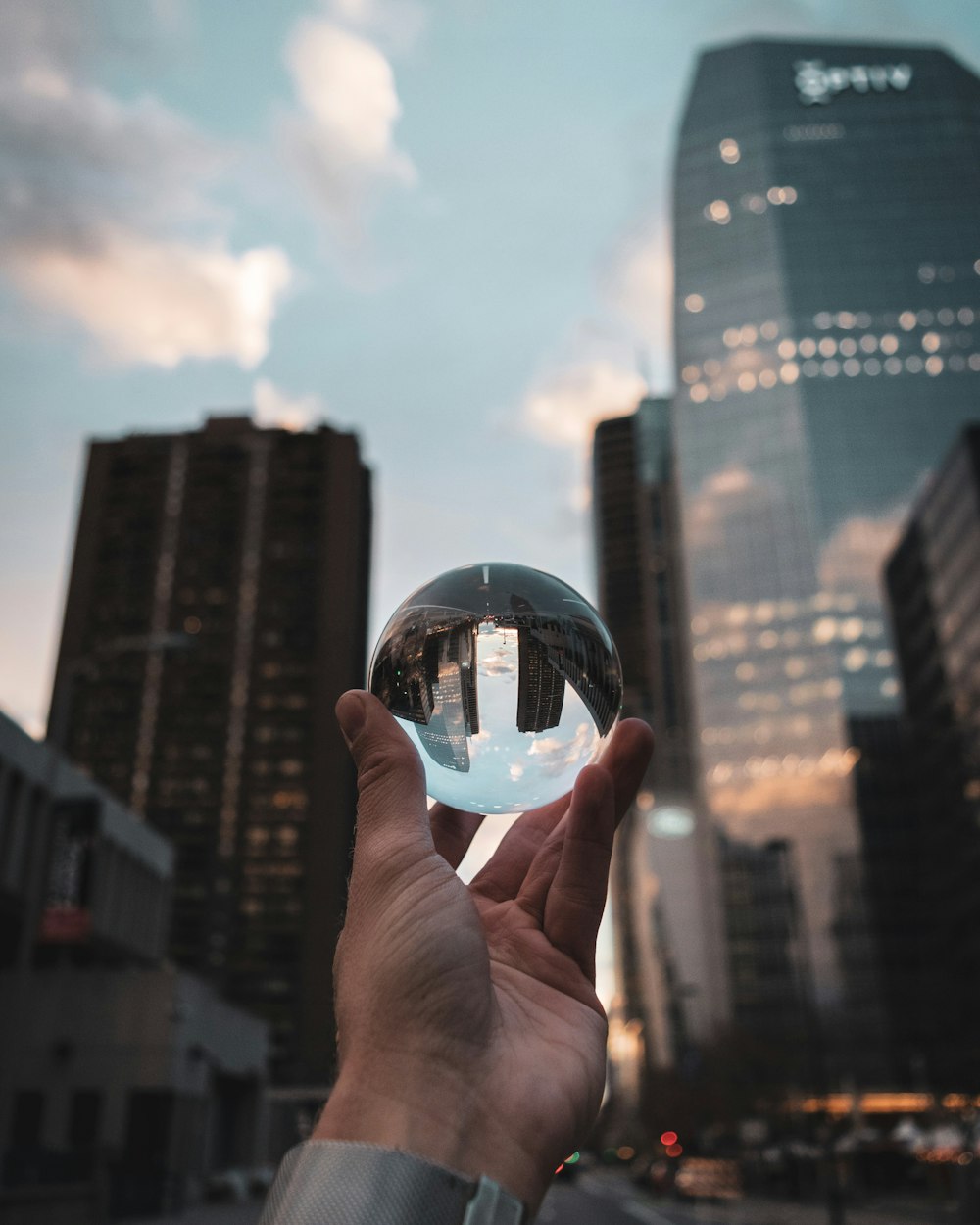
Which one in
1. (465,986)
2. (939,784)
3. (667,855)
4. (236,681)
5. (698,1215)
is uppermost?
(236,681)

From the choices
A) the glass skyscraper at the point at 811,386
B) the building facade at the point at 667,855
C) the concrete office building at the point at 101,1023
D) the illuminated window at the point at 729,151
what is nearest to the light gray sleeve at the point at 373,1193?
the concrete office building at the point at 101,1023

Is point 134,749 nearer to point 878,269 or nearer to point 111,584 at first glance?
point 111,584

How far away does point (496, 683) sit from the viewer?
3107 mm

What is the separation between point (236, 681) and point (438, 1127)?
6409 inches

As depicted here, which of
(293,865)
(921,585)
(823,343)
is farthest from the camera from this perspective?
(293,865)

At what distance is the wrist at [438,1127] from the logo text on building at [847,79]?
6605 inches

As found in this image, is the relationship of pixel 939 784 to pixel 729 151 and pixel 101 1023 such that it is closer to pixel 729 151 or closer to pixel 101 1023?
pixel 101 1023

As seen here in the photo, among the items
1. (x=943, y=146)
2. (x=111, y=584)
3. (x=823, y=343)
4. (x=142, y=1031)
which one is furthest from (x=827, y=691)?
(x=111, y=584)

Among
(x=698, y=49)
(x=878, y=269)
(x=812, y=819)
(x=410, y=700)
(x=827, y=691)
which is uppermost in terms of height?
(x=698, y=49)

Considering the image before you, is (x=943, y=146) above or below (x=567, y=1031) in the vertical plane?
above

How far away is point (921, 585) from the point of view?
97375 millimetres

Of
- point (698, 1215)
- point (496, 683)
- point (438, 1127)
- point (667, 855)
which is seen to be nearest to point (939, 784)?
point (667, 855)

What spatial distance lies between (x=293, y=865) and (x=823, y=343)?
103039 mm

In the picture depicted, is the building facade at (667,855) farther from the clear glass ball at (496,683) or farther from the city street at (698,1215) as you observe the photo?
the clear glass ball at (496,683)
